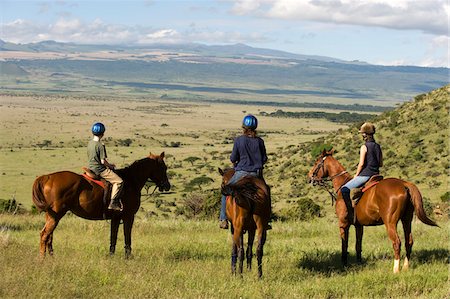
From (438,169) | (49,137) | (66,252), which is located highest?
(66,252)

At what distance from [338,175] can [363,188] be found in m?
0.99

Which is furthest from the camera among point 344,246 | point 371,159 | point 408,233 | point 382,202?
point 344,246

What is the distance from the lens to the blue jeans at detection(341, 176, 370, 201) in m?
13.1

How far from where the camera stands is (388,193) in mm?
12328

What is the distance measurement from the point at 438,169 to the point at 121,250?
34280mm

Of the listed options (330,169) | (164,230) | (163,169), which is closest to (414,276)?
(330,169)

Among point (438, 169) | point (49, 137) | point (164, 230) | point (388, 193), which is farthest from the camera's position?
point (49, 137)

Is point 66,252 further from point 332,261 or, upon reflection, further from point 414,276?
point 414,276

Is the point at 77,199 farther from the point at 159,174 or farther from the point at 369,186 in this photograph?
the point at 369,186

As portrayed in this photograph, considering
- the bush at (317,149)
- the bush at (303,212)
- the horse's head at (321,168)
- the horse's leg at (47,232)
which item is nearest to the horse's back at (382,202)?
the horse's head at (321,168)

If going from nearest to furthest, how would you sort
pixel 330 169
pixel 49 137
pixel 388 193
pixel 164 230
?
pixel 388 193 < pixel 330 169 < pixel 164 230 < pixel 49 137

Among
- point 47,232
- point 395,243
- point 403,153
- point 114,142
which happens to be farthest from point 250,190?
point 114,142

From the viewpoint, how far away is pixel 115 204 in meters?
13.5

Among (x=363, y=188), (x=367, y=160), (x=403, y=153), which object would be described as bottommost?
(x=403, y=153)
